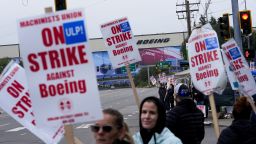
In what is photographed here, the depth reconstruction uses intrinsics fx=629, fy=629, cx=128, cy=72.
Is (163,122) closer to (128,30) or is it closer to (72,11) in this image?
(72,11)

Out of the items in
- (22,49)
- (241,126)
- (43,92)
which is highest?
(22,49)

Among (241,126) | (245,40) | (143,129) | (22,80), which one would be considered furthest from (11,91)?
(245,40)

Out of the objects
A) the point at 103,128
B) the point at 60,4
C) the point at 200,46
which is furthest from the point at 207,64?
the point at 103,128

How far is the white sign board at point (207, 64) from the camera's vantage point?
7793mm

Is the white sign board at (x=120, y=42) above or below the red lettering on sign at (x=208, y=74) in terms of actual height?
above

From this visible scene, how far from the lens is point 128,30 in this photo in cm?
952

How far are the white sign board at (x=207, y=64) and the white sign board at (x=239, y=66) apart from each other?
32.5 inches

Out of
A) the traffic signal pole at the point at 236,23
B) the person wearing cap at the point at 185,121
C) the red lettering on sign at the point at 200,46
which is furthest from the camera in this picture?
the traffic signal pole at the point at 236,23

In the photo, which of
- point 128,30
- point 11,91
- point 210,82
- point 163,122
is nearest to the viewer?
point 163,122

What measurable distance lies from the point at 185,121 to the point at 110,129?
2532 mm

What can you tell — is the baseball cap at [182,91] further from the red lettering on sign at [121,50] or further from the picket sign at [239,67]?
the red lettering on sign at [121,50]

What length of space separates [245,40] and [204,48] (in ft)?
47.4

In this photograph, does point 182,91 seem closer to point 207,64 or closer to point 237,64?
point 207,64

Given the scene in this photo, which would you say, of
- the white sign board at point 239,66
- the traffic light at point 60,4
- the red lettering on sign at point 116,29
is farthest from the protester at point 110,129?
the red lettering on sign at point 116,29
